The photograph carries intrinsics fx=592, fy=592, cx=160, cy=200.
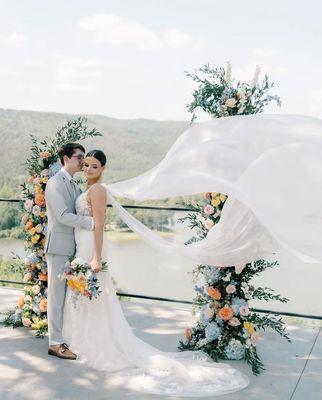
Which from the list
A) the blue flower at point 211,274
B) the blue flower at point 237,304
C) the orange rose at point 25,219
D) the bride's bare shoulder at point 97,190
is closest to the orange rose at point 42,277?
the orange rose at point 25,219

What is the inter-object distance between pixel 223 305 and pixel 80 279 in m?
1.18

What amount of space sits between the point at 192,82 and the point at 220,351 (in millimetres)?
2108

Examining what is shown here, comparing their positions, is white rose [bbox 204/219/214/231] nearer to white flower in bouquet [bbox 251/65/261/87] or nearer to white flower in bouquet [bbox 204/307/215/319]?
white flower in bouquet [bbox 204/307/215/319]

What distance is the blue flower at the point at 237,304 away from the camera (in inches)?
181

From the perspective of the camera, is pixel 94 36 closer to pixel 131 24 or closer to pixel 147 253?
pixel 131 24

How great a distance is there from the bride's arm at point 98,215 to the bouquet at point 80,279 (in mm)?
68

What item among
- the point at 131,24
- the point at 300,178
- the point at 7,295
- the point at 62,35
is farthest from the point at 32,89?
the point at 300,178

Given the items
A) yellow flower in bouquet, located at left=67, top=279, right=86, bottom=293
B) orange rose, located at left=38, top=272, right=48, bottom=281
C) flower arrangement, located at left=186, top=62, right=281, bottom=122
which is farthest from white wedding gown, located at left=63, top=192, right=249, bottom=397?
flower arrangement, located at left=186, top=62, right=281, bottom=122

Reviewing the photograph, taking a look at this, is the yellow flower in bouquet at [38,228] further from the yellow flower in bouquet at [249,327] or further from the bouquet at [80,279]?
the yellow flower in bouquet at [249,327]

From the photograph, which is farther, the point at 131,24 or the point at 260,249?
the point at 131,24

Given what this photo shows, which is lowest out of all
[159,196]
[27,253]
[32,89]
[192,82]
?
[27,253]

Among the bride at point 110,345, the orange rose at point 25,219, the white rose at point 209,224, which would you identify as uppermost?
the white rose at point 209,224

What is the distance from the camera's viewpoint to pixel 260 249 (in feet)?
14.4

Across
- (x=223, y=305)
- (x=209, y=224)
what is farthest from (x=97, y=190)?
(x=223, y=305)
